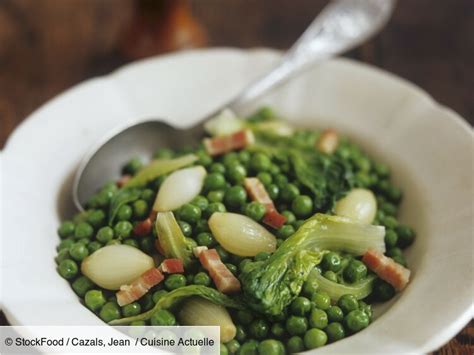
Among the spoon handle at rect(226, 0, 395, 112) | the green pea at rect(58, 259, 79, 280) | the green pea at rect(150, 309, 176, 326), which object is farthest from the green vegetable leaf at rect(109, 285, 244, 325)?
the spoon handle at rect(226, 0, 395, 112)

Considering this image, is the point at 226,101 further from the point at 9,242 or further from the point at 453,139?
the point at 9,242

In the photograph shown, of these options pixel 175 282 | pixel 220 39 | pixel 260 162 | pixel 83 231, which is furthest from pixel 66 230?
pixel 220 39

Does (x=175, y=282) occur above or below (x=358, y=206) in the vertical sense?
below

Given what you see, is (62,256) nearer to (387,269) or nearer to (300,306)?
(300,306)

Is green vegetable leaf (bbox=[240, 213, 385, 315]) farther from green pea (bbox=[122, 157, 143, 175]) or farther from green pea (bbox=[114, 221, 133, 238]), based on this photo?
green pea (bbox=[122, 157, 143, 175])

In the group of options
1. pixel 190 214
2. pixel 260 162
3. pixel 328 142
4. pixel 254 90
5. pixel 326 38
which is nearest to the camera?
pixel 190 214

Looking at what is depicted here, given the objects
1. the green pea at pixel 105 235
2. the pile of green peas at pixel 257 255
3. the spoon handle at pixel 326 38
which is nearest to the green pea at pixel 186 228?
the pile of green peas at pixel 257 255

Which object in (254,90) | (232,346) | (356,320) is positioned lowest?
(232,346)
